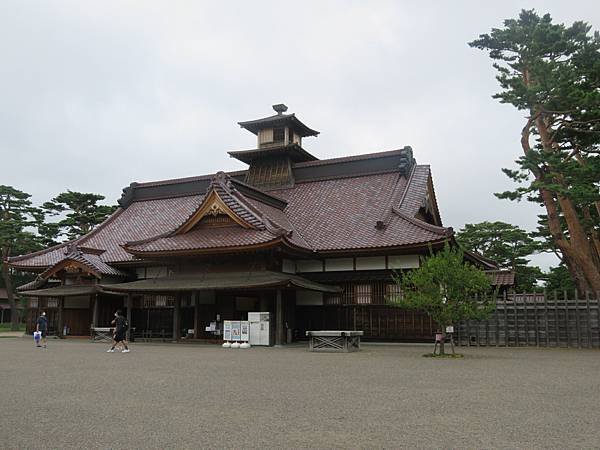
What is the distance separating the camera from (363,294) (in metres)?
24.3

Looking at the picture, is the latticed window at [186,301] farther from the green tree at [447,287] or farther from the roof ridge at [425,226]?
the green tree at [447,287]

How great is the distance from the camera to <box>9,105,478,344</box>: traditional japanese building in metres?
23.3

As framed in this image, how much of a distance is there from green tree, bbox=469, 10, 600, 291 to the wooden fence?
228cm

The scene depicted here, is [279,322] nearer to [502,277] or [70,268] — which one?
[70,268]

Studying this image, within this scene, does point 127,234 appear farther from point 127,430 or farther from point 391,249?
point 127,430

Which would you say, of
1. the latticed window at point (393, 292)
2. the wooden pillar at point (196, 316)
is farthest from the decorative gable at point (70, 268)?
the latticed window at point (393, 292)

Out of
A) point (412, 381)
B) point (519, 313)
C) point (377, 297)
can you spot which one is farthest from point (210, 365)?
point (519, 313)

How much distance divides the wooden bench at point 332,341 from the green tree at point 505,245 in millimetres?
28747

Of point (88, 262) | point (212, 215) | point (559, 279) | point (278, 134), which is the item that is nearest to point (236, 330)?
point (212, 215)

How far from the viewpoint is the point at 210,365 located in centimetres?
1443

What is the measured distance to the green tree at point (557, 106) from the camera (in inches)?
849

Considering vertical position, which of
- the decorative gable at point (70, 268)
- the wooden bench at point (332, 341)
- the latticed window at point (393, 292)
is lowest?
the wooden bench at point (332, 341)

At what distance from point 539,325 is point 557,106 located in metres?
9.24

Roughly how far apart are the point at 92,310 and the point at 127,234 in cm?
533
